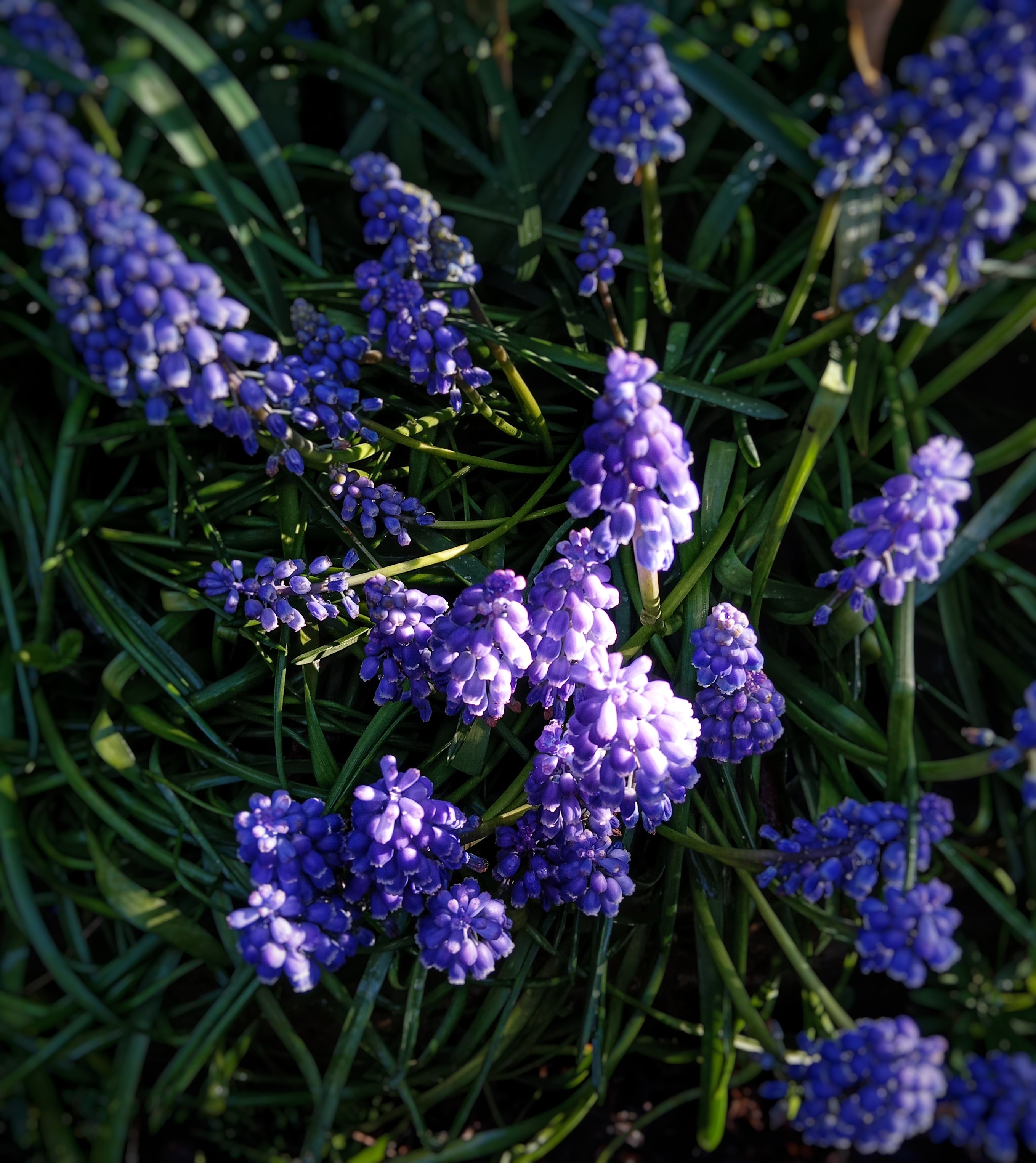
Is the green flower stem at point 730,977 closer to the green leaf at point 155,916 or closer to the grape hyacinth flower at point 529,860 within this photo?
the grape hyacinth flower at point 529,860

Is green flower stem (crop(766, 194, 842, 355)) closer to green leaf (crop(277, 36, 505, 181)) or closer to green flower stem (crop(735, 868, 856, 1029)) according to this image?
green leaf (crop(277, 36, 505, 181))

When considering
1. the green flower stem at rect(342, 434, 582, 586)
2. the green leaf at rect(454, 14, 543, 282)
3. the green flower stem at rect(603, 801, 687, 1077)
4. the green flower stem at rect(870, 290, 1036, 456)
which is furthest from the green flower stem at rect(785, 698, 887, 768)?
the green leaf at rect(454, 14, 543, 282)

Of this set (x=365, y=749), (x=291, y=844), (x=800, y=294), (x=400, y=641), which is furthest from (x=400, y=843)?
(x=800, y=294)

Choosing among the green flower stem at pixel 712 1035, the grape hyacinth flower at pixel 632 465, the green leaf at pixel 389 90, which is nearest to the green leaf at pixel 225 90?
the green leaf at pixel 389 90

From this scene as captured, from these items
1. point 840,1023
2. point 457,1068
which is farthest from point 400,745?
point 840,1023

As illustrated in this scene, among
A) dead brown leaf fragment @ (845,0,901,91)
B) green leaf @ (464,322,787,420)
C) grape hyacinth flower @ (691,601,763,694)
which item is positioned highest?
dead brown leaf fragment @ (845,0,901,91)

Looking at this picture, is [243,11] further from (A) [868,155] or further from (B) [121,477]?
(A) [868,155]

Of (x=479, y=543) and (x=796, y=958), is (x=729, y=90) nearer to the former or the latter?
(x=479, y=543)
